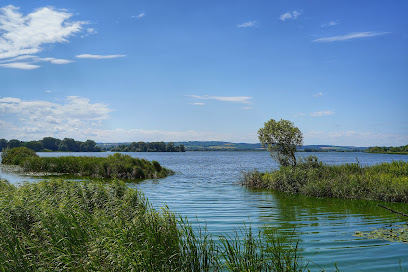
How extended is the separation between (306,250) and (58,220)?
761 centimetres

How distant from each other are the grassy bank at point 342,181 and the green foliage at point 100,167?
15.3 meters

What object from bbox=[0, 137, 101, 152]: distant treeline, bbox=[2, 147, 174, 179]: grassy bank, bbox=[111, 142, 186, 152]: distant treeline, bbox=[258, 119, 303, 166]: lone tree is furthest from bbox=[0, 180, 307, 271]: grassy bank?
bbox=[111, 142, 186, 152]: distant treeline

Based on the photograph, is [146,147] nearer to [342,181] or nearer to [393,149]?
[393,149]

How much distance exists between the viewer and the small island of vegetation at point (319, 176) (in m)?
21.0

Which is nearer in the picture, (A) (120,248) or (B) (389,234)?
(A) (120,248)

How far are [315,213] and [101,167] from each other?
26.3 m

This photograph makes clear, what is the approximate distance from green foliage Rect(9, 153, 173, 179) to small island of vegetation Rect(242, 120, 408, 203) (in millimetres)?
12704

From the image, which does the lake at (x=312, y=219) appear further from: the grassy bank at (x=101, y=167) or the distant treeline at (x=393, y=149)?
the distant treeline at (x=393, y=149)

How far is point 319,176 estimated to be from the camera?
1015 inches

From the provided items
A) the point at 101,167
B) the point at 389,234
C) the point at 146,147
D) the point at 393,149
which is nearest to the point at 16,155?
the point at 101,167

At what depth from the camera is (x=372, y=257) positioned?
10.2 metres

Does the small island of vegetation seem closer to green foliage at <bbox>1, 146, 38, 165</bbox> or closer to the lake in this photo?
the lake

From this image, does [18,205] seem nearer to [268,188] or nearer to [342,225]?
[342,225]

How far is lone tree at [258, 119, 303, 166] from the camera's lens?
94.7 ft
